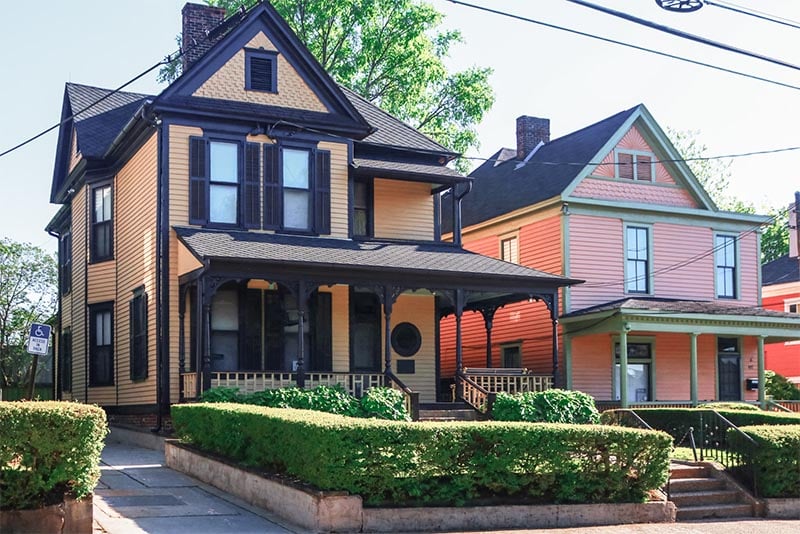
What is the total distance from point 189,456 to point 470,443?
5737 millimetres

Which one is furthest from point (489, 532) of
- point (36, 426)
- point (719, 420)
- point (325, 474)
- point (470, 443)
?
point (719, 420)

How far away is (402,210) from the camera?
26875 mm

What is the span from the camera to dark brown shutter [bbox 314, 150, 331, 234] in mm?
24750

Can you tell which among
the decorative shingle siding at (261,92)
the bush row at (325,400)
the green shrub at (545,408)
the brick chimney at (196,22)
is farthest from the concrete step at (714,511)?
the brick chimney at (196,22)

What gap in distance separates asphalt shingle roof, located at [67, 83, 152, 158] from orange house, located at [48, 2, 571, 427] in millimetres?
116

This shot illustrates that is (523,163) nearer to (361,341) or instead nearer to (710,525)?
(361,341)

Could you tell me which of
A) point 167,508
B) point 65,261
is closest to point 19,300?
point 65,261

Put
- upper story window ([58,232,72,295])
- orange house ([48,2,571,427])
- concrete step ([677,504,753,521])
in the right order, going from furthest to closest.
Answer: upper story window ([58,232,72,295]), orange house ([48,2,571,427]), concrete step ([677,504,753,521])

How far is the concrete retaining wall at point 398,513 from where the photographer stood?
13008 millimetres

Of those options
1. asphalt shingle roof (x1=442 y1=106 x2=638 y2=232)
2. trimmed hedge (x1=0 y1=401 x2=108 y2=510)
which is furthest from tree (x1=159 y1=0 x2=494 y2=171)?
trimmed hedge (x1=0 y1=401 x2=108 y2=510)

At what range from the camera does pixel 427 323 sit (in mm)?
26547

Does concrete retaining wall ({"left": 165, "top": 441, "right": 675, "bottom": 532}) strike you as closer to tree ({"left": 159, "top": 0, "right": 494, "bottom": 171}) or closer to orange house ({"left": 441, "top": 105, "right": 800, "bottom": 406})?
orange house ({"left": 441, "top": 105, "right": 800, "bottom": 406})

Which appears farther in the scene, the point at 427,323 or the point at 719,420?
the point at 427,323

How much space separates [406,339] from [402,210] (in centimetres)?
334
